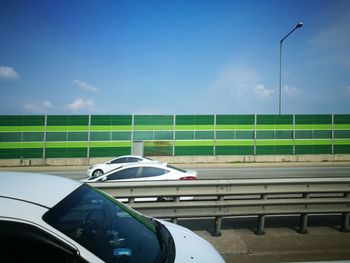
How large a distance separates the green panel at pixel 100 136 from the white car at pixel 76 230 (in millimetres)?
23679

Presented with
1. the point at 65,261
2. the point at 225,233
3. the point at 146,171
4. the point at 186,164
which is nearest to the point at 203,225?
the point at 225,233

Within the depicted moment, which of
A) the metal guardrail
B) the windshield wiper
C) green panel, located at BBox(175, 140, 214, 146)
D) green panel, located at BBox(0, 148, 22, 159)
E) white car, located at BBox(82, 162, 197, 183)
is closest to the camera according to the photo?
the windshield wiper

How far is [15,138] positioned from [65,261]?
89.2 ft

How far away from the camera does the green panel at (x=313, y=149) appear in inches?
1062

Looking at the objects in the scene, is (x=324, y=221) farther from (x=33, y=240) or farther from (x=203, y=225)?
(x=33, y=240)

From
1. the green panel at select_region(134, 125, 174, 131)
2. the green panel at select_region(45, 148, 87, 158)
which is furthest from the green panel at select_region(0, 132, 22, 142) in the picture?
the green panel at select_region(134, 125, 174, 131)

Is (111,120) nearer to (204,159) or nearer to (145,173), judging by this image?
(204,159)

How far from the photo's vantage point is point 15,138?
25750mm

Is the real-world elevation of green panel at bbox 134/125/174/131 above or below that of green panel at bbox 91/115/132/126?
below

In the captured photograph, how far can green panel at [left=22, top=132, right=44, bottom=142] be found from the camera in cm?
2586

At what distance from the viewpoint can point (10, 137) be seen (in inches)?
1014

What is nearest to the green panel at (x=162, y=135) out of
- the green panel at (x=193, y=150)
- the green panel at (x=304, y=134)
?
the green panel at (x=193, y=150)

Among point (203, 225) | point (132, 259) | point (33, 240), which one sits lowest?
point (203, 225)

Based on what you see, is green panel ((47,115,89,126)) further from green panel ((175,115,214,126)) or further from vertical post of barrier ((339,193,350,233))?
vertical post of barrier ((339,193,350,233))
